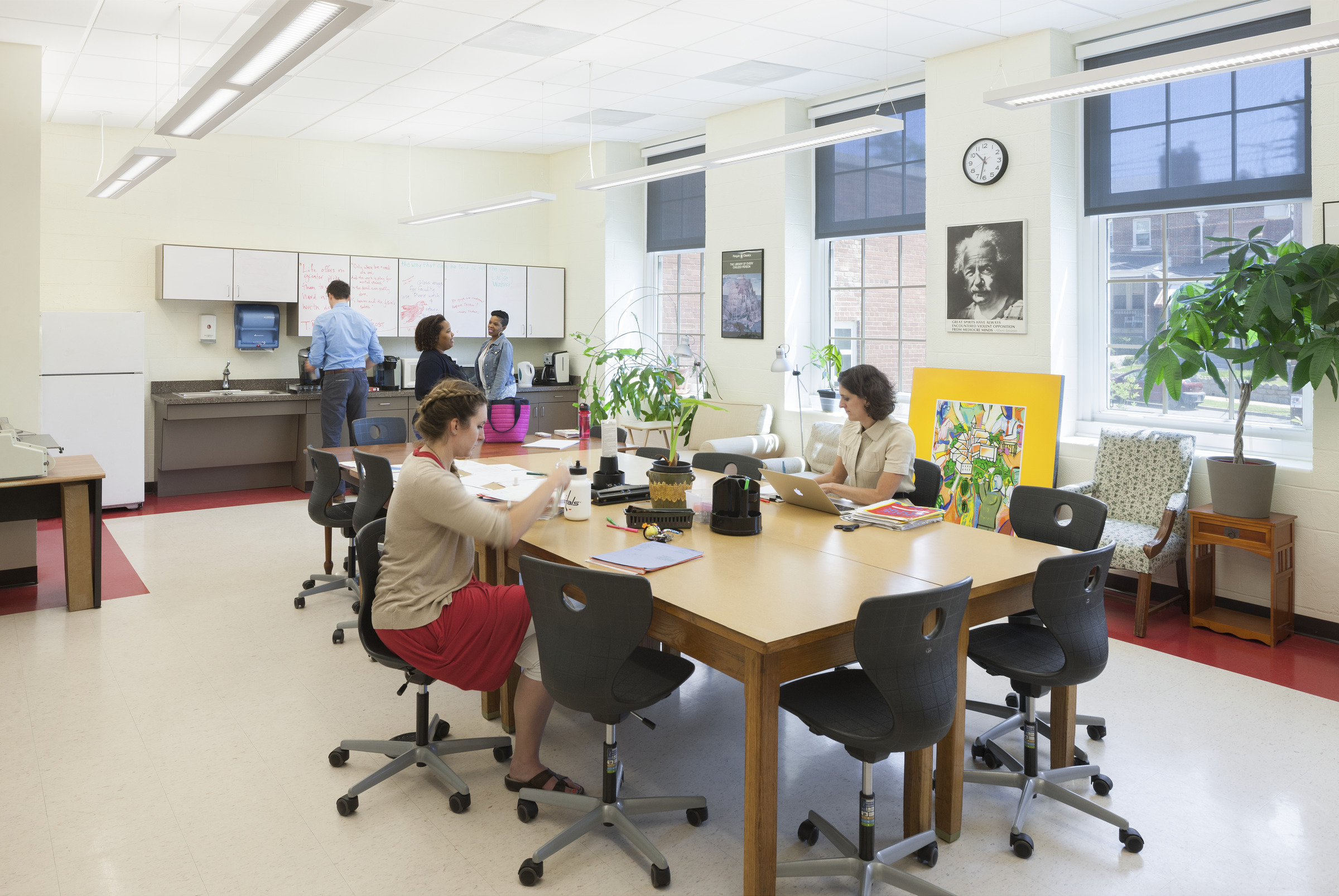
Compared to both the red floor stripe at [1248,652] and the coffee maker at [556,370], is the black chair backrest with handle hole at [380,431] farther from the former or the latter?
the red floor stripe at [1248,652]

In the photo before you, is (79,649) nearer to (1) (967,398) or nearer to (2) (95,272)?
(2) (95,272)

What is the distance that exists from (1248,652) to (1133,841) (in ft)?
7.24

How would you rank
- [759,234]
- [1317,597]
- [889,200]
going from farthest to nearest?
1. [759,234]
2. [889,200]
3. [1317,597]

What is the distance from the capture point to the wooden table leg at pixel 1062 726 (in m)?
3.16

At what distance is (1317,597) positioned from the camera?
464 cm

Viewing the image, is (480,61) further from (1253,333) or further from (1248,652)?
(1248,652)

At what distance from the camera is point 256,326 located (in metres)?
8.47

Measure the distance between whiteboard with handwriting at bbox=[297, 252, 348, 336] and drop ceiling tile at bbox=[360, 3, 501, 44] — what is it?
138 inches

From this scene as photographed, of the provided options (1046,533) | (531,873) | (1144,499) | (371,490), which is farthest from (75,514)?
(1144,499)

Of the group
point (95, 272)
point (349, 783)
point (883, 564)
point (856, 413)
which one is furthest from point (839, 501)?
point (95, 272)

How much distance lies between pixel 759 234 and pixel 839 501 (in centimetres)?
410

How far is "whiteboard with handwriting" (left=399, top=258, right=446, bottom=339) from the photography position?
9062mm

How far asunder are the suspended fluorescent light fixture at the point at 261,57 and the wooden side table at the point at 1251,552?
440 cm

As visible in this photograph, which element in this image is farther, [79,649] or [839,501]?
[79,649]
